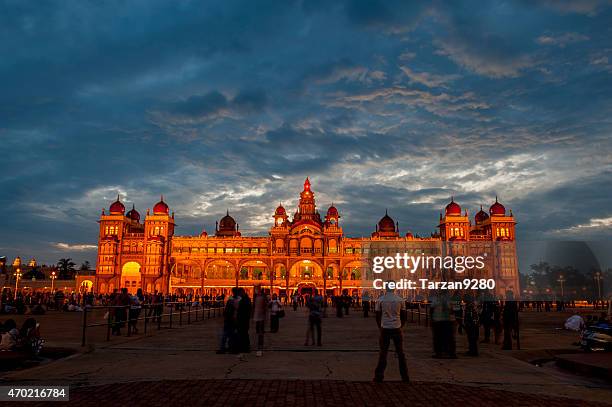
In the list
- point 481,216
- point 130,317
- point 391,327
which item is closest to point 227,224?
point 481,216

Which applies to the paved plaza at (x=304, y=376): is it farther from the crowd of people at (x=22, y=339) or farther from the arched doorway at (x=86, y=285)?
the arched doorway at (x=86, y=285)

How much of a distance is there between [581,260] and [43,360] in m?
25.0

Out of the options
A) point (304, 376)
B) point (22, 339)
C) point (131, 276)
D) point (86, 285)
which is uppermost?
point (131, 276)

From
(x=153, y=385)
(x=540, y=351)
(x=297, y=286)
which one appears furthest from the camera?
(x=297, y=286)

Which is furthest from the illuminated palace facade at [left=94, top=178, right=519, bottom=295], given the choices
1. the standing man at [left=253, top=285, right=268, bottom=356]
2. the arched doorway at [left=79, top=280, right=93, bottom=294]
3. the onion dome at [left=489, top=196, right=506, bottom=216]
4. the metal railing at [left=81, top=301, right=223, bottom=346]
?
the standing man at [left=253, top=285, right=268, bottom=356]

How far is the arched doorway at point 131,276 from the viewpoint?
285 ft

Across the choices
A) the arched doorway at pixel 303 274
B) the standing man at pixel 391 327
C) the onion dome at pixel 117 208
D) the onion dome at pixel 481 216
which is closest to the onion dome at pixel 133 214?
the onion dome at pixel 117 208

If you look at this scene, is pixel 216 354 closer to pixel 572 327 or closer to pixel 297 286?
pixel 572 327

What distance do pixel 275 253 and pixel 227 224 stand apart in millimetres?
18767

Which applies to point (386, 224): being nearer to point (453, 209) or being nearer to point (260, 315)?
point (453, 209)

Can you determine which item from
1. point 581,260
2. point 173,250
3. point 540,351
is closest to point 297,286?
point 173,250

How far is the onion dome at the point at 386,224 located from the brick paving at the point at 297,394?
83.9 metres

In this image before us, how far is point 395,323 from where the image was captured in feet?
31.1

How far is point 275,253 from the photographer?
275 feet
